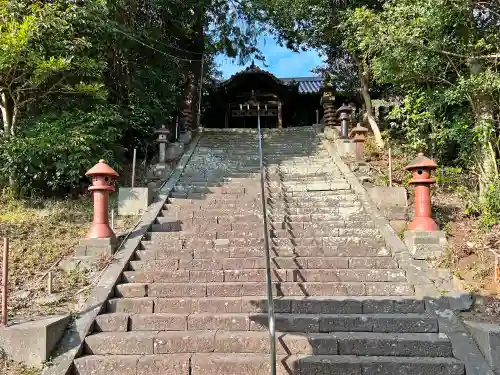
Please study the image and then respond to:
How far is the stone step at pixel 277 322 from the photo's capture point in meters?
4.13

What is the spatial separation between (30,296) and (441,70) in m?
7.43

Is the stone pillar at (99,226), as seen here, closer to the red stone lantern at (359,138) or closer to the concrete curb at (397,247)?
the concrete curb at (397,247)

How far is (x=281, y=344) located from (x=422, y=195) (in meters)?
2.94

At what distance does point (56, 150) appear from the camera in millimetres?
7156

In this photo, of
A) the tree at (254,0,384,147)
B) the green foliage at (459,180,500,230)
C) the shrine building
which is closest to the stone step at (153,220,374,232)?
the green foliage at (459,180,500,230)

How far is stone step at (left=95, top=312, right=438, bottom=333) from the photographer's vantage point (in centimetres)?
413

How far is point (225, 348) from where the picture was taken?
391cm

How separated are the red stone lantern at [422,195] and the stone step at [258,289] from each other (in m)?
1.01

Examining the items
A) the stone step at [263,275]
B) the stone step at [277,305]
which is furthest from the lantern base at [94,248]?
the stone step at [277,305]

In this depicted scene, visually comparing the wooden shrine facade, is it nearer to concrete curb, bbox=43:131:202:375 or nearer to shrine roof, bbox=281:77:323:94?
shrine roof, bbox=281:77:323:94

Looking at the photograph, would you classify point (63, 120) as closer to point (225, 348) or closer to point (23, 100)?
point (23, 100)

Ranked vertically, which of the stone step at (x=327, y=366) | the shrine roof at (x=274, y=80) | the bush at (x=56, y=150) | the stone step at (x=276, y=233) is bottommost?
the stone step at (x=327, y=366)

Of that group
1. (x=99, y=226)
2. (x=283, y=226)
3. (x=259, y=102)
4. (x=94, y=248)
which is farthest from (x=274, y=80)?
(x=94, y=248)

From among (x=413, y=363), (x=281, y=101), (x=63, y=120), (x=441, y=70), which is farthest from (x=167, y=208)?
(x=281, y=101)
